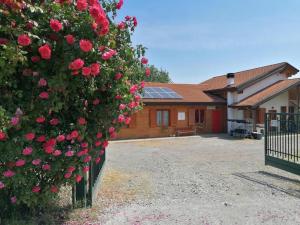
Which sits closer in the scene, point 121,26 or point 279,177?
point 121,26

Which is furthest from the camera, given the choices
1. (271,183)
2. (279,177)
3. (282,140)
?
(282,140)

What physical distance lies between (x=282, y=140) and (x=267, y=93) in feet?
45.3

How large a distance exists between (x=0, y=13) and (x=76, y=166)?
2054 millimetres

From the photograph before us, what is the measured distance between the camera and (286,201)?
5.75 metres

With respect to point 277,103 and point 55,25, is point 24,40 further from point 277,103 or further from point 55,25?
point 277,103

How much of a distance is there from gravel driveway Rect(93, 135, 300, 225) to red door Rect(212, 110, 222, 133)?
41.4 ft

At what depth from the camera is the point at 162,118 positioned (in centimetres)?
2130

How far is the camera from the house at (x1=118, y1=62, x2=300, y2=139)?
2062 centimetres

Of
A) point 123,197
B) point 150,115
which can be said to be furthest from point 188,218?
point 150,115

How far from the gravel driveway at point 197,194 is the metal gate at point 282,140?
31 centimetres

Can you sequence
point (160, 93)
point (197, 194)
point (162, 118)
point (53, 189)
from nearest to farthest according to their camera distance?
point (53, 189)
point (197, 194)
point (162, 118)
point (160, 93)

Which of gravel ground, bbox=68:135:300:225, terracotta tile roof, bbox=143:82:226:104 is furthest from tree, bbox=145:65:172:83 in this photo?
gravel ground, bbox=68:135:300:225

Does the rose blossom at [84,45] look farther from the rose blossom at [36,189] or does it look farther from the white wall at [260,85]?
the white wall at [260,85]

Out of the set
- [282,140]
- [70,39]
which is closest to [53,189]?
[70,39]
